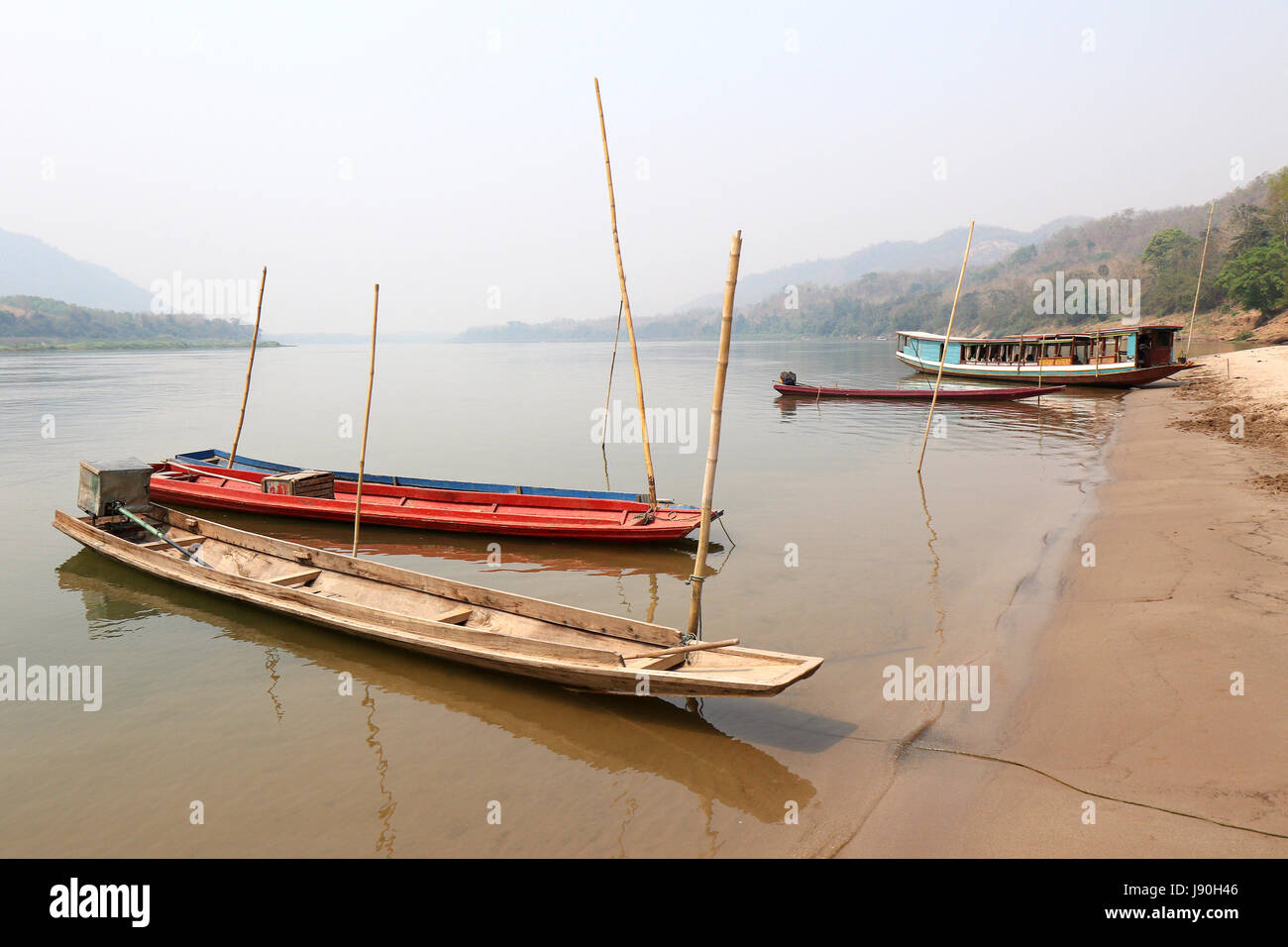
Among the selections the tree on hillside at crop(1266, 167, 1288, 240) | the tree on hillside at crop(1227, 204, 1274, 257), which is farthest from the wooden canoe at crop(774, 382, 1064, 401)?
the tree on hillside at crop(1266, 167, 1288, 240)

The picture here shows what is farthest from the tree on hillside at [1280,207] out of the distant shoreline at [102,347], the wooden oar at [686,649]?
the distant shoreline at [102,347]

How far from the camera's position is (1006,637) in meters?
8.30

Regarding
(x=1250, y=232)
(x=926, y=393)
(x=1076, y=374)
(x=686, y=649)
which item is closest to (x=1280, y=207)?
(x=1250, y=232)

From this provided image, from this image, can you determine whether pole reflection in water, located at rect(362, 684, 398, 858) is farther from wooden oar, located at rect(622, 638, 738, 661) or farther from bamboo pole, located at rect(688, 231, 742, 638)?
bamboo pole, located at rect(688, 231, 742, 638)

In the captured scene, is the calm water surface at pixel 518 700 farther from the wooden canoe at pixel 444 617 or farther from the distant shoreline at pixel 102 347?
the distant shoreline at pixel 102 347

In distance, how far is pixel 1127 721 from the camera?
6.12 metres

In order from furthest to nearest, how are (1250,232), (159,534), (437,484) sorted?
1. (1250,232)
2. (437,484)
3. (159,534)

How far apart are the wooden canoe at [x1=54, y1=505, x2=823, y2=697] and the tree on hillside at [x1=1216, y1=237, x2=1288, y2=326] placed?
69.2 m

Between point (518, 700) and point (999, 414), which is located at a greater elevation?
point (999, 414)

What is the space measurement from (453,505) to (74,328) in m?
170

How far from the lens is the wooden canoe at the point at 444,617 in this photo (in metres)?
6.18

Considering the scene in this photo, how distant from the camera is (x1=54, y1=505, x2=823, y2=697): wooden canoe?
20.3 ft

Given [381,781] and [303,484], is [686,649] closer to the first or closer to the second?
[381,781]
